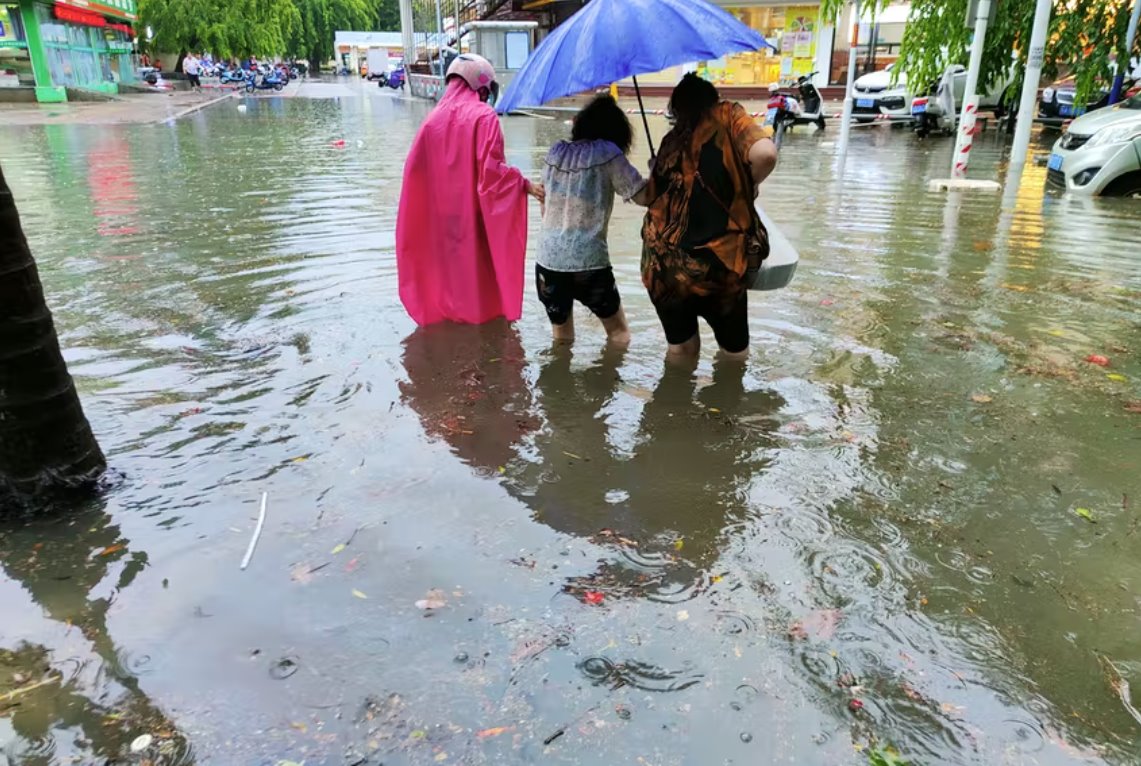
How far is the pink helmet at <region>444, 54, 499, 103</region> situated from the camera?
472cm

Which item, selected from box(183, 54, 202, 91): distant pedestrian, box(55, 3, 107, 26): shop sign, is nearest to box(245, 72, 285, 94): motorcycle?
box(183, 54, 202, 91): distant pedestrian

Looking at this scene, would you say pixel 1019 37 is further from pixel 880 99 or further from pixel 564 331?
pixel 564 331

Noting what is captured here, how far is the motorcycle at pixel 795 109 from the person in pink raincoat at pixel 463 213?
653 inches

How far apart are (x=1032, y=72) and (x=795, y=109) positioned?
29.9 feet

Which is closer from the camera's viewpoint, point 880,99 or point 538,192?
point 538,192

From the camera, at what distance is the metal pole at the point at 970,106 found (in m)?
11.8

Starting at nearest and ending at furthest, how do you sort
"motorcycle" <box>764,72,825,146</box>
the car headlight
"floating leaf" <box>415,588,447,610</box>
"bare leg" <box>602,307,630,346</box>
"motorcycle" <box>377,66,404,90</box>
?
1. "floating leaf" <box>415,588,447,610</box>
2. "bare leg" <box>602,307,630,346</box>
3. the car headlight
4. "motorcycle" <box>764,72,825,146</box>
5. "motorcycle" <box>377,66,404,90</box>

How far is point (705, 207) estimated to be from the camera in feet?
12.9

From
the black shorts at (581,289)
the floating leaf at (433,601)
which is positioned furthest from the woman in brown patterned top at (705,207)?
the floating leaf at (433,601)

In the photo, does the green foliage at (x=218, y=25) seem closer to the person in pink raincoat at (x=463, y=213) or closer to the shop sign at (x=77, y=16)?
the shop sign at (x=77, y=16)

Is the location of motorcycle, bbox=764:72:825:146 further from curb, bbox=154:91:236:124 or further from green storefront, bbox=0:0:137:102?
green storefront, bbox=0:0:137:102

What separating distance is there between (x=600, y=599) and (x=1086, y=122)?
11.8 meters

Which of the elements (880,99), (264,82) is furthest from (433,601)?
(264,82)

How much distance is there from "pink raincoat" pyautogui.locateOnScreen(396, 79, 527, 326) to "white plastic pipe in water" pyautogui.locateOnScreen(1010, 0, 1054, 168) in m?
10.5
